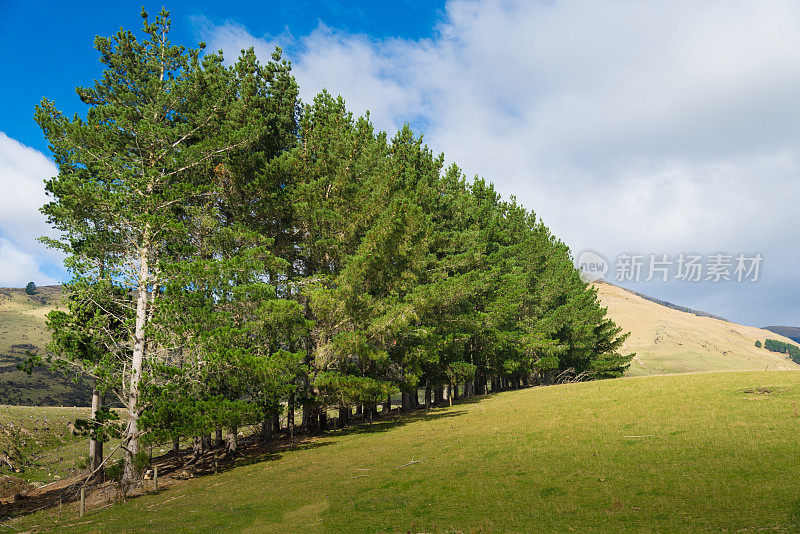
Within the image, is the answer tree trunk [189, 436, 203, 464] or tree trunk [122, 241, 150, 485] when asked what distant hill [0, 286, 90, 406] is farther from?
tree trunk [122, 241, 150, 485]

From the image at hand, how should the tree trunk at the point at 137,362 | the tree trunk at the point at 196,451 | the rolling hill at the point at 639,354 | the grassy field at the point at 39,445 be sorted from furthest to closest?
the rolling hill at the point at 639,354
the grassy field at the point at 39,445
the tree trunk at the point at 196,451
the tree trunk at the point at 137,362

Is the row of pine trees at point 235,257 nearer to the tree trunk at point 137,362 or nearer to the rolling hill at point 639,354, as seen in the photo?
the tree trunk at point 137,362

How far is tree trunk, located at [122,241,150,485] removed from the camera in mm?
17641

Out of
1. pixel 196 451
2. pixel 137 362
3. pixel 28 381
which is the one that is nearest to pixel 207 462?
pixel 196 451

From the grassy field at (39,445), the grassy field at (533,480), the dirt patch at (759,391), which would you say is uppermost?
the dirt patch at (759,391)

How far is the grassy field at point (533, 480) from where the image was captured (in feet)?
31.8

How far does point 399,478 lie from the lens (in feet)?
48.6

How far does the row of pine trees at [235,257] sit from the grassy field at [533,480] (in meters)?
3.09

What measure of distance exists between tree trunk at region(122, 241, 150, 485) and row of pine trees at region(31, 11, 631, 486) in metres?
0.08

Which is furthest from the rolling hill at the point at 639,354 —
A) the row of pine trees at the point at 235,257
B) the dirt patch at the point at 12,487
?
the row of pine trees at the point at 235,257

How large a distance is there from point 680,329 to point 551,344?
17257 centimetres

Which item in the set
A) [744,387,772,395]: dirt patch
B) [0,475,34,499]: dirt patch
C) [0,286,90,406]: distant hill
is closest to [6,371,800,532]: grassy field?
[744,387,772,395]: dirt patch

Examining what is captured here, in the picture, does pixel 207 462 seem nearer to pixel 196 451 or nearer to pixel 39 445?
pixel 196 451

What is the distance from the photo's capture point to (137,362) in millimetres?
18672
